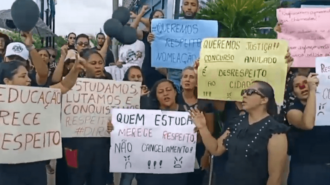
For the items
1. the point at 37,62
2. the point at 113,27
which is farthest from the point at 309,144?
the point at 113,27

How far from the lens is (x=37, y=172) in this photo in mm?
3766

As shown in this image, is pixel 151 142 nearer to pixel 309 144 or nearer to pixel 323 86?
pixel 309 144

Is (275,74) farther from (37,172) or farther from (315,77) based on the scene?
(37,172)

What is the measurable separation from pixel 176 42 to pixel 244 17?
0.87m

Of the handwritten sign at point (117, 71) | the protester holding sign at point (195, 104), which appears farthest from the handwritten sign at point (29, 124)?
the handwritten sign at point (117, 71)

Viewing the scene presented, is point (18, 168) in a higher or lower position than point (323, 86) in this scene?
lower

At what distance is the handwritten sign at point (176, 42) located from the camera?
18.2 ft

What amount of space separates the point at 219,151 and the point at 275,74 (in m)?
0.98

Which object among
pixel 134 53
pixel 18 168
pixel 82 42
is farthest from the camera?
pixel 82 42

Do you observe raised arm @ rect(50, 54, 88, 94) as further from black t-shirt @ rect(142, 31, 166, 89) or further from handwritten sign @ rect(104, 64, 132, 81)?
black t-shirt @ rect(142, 31, 166, 89)

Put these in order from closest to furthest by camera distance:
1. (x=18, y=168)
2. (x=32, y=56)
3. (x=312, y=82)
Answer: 1. (x=18, y=168)
2. (x=312, y=82)
3. (x=32, y=56)

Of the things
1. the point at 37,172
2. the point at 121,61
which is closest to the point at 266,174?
the point at 37,172

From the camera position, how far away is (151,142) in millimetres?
4363

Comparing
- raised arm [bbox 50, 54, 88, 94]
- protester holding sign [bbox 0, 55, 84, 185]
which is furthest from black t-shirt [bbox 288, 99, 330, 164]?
protester holding sign [bbox 0, 55, 84, 185]
